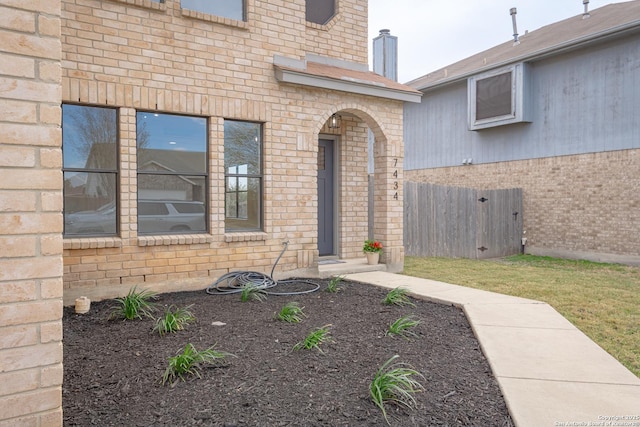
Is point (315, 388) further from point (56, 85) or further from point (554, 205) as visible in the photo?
point (554, 205)

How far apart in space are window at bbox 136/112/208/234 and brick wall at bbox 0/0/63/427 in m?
4.31

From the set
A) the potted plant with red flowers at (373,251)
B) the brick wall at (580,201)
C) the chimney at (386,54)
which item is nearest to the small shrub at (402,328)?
the potted plant with red flowers at (373,251)

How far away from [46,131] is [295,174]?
5.43m

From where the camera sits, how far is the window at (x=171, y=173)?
6258mm

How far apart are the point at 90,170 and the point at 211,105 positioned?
1901mm

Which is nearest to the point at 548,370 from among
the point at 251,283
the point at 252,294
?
the point at 252,294

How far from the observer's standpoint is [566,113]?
12297 mm

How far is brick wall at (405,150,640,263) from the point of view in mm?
11047

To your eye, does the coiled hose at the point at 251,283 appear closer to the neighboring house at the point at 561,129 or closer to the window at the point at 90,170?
the window at the point at 90,170

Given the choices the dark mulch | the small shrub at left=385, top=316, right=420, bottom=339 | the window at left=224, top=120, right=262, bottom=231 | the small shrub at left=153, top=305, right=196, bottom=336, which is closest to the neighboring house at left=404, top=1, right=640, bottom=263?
the dark mulch

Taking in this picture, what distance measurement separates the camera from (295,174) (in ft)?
24.3

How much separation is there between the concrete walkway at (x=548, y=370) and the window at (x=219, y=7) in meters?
5.30

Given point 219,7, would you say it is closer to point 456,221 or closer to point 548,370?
point 548,370

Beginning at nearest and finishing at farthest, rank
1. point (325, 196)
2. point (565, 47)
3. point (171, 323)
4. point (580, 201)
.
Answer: point (171, 323) → point (325, 196) → point (565, 47) → point (580, 201)
